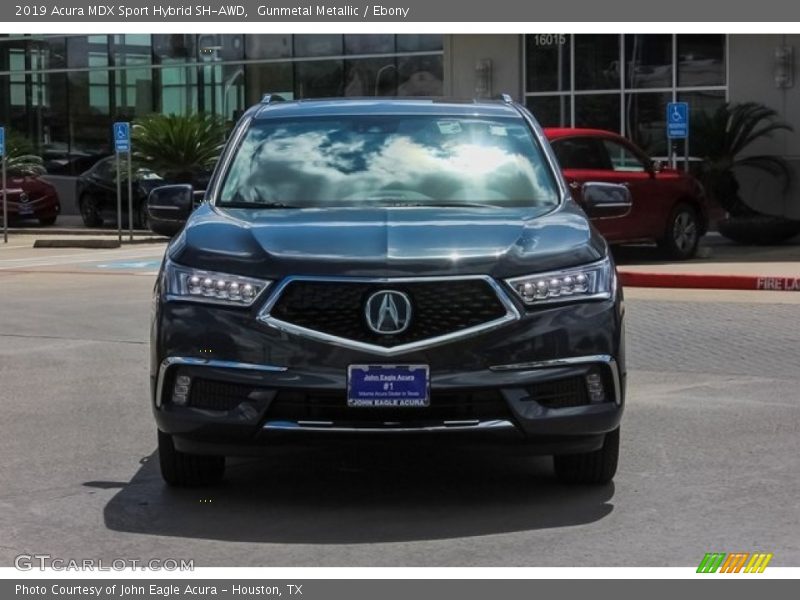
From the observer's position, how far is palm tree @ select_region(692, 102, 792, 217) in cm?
2498

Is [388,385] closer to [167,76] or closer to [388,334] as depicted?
[388,334]

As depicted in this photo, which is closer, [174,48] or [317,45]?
[317,45]

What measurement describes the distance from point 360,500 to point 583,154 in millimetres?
12516

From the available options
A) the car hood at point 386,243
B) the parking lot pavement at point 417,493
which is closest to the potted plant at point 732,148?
the parking lot pavement at point 417,493

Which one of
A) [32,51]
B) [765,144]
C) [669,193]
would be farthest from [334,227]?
[32,51]

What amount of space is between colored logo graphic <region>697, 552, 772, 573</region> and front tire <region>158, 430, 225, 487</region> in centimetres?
229

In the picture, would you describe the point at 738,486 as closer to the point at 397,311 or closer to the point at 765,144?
the point at 397,311

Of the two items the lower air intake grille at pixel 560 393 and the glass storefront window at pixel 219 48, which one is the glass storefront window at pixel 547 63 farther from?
the lower air intake grille at pixel 560 393

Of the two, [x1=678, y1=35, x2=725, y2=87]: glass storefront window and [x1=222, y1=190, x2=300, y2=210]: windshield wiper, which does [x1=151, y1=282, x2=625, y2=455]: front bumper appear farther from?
[x1=678, y1=35, x2=725, y2=87]: glass storefront window

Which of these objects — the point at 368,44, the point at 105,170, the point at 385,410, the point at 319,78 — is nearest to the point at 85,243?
the point at 105,170

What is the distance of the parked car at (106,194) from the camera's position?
3120cm

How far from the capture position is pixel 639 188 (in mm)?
18828
